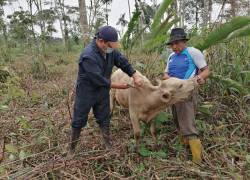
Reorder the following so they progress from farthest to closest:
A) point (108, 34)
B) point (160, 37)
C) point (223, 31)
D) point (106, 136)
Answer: point (160, 37), point (223, 31), point (106, 136), point (108, 34)

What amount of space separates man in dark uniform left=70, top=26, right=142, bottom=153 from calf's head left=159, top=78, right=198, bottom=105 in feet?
1.10

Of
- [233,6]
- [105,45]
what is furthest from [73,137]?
[233,6]

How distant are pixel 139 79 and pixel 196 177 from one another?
122cm

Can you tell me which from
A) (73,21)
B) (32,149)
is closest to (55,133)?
(32,149)

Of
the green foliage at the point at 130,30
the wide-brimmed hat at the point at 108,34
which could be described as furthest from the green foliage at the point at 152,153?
the green foliage at the point at 130,30

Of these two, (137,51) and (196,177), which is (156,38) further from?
(196,177)

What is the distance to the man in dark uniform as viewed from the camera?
412 centimetres

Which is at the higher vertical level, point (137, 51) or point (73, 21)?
point (73, 21)

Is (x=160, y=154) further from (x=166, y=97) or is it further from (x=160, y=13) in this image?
(x=160, y=13)

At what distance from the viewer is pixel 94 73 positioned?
4.09 m

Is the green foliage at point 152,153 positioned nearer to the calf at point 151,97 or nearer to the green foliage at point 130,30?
the calf at point 151,97

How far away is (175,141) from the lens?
491 cm

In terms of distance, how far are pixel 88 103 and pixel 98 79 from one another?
1.16 feet

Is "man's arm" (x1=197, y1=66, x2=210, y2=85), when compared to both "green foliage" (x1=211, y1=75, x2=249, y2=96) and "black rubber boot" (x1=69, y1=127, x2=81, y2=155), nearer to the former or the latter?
"green foliage" (x1=211, y1=75, x2=249, y2=96)
